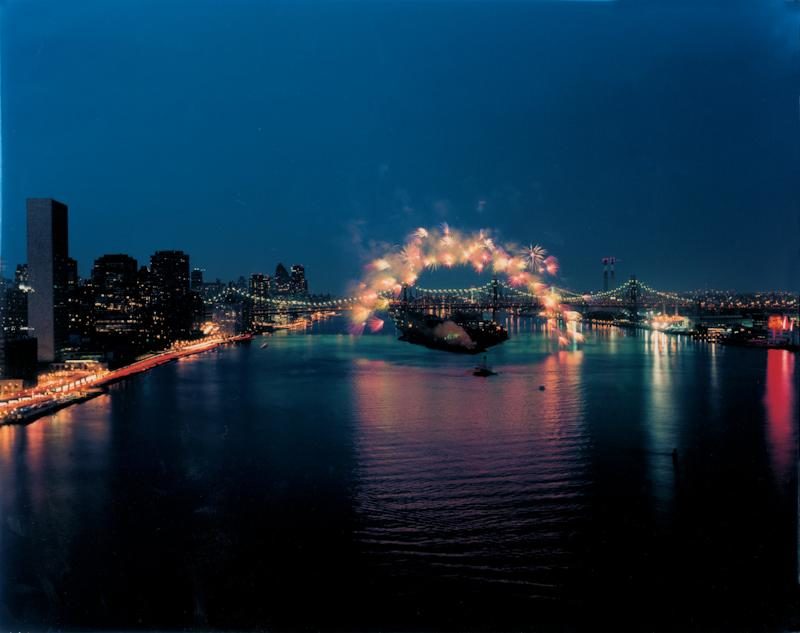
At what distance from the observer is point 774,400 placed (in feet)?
23.4

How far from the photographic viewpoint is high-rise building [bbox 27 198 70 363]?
9.04 m

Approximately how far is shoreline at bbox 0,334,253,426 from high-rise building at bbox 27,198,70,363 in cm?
98

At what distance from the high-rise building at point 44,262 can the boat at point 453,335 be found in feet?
24.5

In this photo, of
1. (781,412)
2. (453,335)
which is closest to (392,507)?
(781,412)

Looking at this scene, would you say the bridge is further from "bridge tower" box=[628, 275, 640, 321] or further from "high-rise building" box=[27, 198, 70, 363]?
"high-rise building" box=[27, 198, 70, 363]

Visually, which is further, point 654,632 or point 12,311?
point 12,311

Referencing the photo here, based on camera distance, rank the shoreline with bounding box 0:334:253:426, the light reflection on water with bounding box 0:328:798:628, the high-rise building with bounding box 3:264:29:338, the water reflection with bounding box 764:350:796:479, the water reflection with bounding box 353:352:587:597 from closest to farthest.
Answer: the light reflection on water with bounding box 0:328:798:628
the water reflection with bounding box 353:352:587:597
the water reflection with bounding box 764:350:796:479
the shoreline with bounding box 0:334:253:426
the high-rise building with bounding box 3:264:29:338

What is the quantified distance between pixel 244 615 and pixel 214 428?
3.56m

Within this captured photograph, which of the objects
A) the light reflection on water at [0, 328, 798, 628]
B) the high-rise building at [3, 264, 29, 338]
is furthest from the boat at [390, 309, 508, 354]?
the high-rise building at [3, 264, 29, 338]

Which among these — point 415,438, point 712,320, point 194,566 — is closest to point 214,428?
point 415,438

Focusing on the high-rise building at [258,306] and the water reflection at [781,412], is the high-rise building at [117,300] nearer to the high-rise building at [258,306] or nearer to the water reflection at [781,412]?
the high-rise building at [258,306]

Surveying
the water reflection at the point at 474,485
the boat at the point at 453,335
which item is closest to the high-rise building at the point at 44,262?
the water reflection at the point at 474,485

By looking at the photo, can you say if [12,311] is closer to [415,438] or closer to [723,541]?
[415,438]

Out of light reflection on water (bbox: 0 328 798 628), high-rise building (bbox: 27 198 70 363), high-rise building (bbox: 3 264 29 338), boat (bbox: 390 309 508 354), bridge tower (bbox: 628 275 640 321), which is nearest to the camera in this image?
light reflection on water (bbox: 0 328 798 628)
